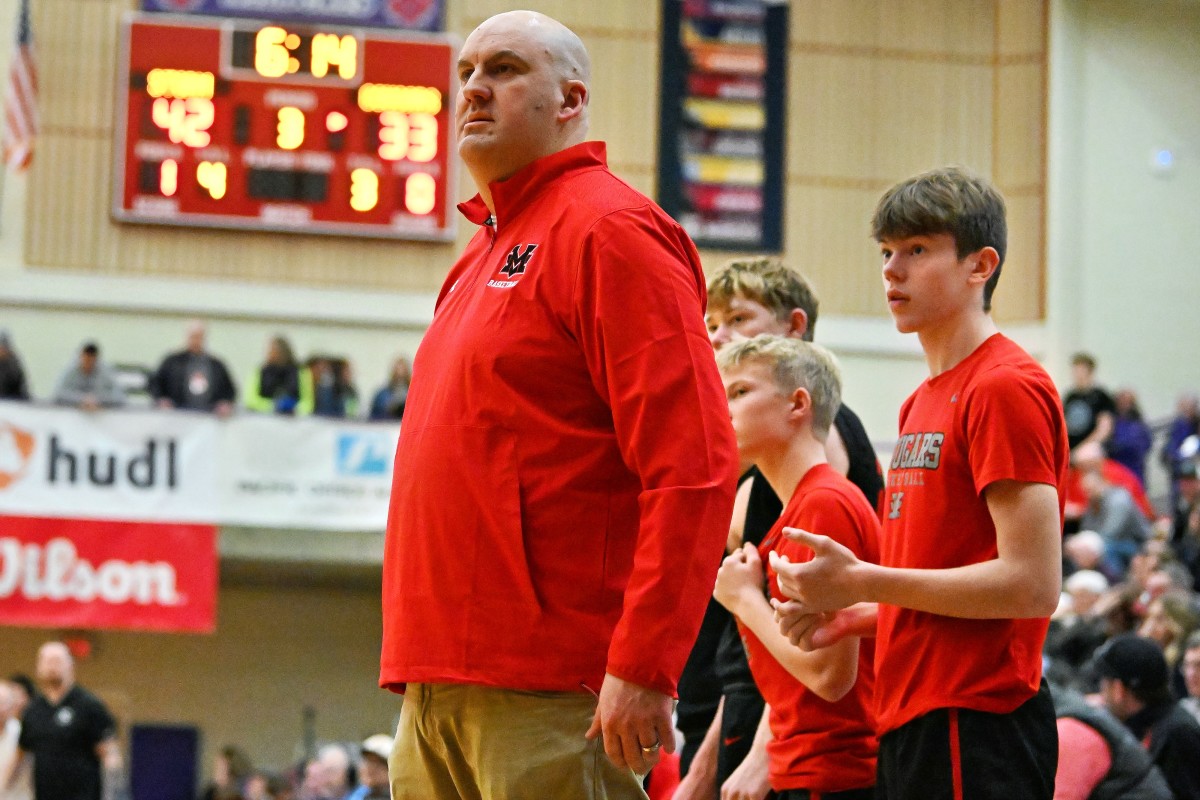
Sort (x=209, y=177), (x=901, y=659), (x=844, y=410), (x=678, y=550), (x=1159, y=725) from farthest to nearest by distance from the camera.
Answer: (x=209, y=177), (x=1159, y=725), (x=844, y=410), (x=901, y=659), (x=678, y=550)

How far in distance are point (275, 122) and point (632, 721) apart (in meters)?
12.1

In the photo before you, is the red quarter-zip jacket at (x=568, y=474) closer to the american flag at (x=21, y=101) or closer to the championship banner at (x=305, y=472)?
the championship banner at (x=305, y=472)

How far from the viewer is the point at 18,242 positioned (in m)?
14.5

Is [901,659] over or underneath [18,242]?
underneath

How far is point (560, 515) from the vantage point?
2.47 meters

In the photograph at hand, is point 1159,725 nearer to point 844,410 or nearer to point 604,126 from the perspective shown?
point 844,410

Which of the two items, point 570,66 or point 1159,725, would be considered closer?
point 570,66

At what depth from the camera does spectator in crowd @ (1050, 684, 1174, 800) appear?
449 cm

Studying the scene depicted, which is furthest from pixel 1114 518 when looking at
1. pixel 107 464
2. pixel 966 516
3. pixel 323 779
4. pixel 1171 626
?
pixel 966 516

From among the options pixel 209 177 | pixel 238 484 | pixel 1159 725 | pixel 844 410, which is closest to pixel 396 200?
pixel 209 177

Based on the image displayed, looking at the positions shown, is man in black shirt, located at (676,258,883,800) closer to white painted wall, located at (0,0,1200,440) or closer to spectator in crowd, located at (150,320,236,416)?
spectator in crowd, located at (150,320,236,416)

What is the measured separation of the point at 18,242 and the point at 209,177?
193cm

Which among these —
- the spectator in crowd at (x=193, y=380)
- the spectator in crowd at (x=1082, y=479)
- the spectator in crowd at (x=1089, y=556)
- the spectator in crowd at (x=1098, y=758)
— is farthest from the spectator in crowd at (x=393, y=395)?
the spectator in crowd at (x=1098, y=758)

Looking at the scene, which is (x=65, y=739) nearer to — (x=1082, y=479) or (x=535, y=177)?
(x=535, y=177)
